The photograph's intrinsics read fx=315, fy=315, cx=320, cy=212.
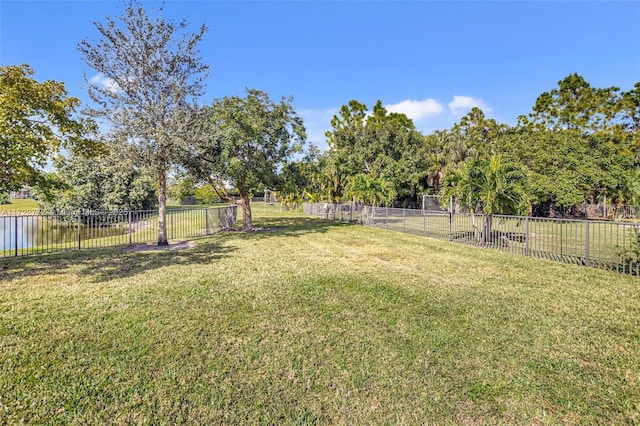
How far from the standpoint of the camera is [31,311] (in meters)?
4.52

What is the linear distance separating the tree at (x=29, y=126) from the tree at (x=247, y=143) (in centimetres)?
486

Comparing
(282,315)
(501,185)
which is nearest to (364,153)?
(501,185)

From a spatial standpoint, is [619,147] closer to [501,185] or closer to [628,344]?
[501,185]

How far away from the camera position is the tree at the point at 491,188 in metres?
10.5

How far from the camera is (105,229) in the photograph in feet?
41.6

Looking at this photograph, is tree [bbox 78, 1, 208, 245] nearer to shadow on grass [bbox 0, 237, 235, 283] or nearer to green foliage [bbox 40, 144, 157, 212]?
shadow on grass [bbox 0, 237, 235, 283]

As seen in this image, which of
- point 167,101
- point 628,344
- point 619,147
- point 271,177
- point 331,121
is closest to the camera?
point 628,344

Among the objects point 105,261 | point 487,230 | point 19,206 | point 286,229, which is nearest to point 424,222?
point 487,230

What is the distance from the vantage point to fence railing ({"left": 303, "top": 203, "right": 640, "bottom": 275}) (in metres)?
7.04

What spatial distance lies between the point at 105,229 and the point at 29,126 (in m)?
6.82

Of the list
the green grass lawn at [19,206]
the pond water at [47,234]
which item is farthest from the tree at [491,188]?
the green grass lawn at [19,206]

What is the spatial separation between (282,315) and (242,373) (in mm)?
1449

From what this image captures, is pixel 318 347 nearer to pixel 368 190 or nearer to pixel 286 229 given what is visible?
pixel 286 229

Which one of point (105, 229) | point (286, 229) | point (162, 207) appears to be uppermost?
point (162, 207)
